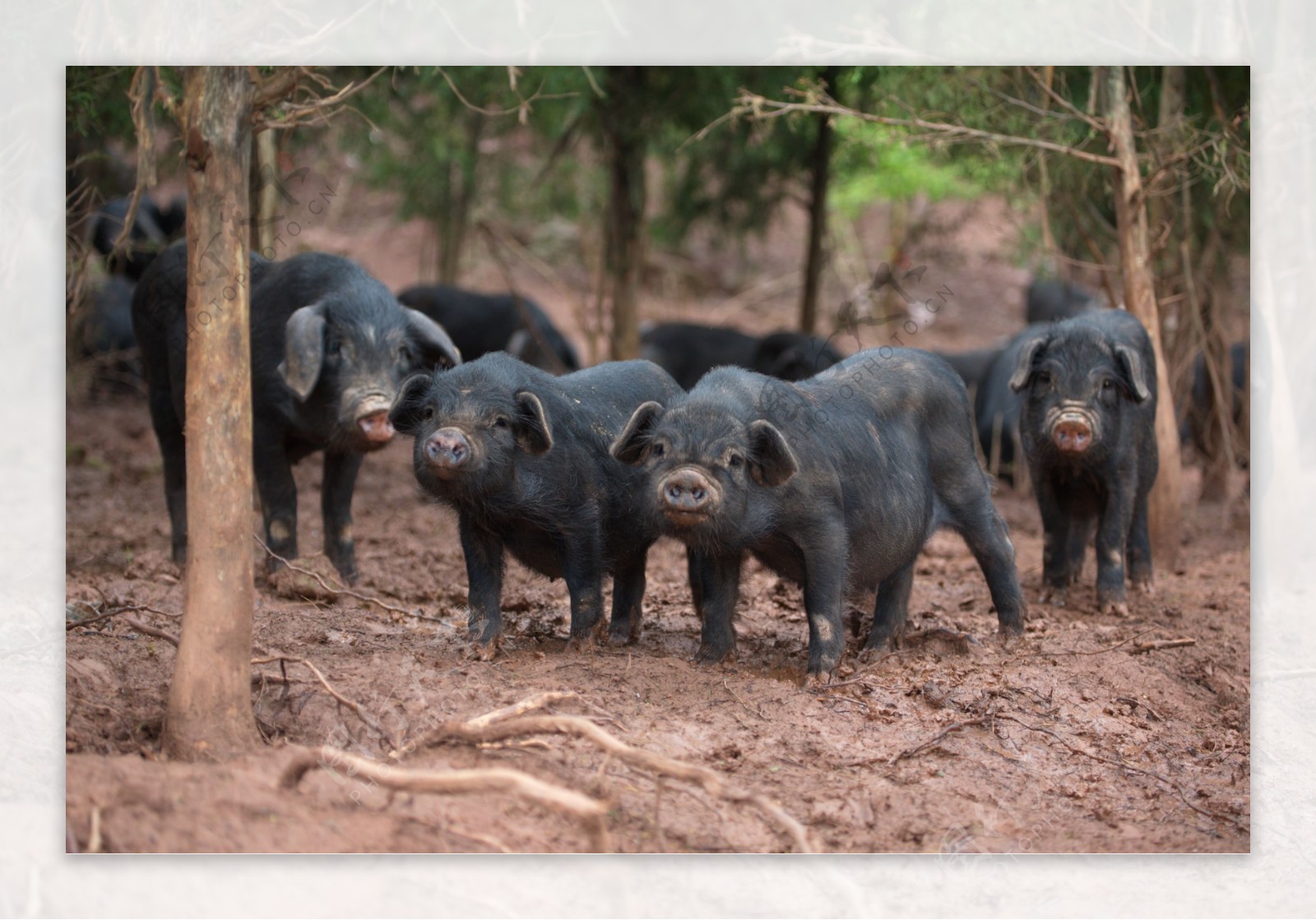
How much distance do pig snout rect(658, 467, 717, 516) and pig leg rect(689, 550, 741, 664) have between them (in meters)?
0.63

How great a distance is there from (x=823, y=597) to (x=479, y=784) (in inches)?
88.1

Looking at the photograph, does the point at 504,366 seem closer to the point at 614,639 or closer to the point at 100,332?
the point at 614,639

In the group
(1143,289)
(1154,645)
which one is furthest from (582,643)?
(1143,289)

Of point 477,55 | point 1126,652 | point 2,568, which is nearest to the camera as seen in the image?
point 2,568

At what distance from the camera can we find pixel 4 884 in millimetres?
4453

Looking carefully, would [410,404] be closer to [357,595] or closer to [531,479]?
[531,479]

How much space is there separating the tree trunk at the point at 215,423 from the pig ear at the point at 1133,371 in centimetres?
504

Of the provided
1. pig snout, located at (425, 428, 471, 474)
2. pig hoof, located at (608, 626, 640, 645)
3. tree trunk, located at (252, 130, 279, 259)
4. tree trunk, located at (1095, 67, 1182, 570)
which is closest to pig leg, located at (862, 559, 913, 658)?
pig hoof, located at (608, 626, 640, 645)

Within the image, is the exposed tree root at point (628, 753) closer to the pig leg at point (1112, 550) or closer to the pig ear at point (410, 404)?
the pig ear at point (410, 404)

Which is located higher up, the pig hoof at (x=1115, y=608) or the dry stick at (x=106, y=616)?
the dry stick at (x=106, y=616)

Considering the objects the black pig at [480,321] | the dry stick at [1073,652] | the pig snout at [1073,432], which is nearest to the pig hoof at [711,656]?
the dry stick at [1073,652]

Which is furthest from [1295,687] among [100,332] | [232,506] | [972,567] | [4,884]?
[100,332]

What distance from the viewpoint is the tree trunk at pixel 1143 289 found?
8523 mm

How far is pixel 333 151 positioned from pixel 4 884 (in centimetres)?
1806
